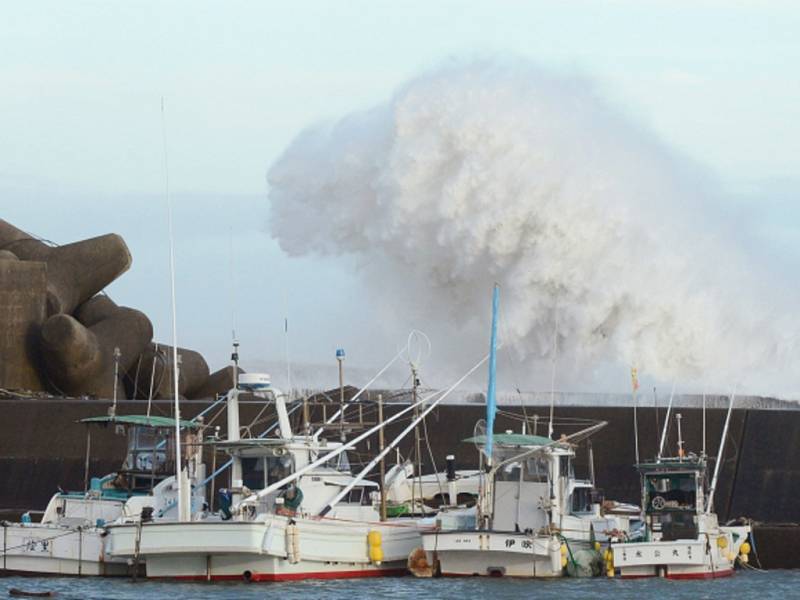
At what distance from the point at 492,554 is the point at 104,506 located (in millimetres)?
6993

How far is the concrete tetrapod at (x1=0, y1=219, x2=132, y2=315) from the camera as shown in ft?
160

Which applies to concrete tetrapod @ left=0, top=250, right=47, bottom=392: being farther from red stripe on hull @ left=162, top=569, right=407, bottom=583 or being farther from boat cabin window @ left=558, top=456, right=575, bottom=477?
boat cabin window @ left=558, top=456, right=575, bottom=477

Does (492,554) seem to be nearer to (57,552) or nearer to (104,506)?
(104,506)

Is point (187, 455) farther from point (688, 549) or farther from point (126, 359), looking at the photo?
point (126, 359)

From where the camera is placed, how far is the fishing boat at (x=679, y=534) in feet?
110

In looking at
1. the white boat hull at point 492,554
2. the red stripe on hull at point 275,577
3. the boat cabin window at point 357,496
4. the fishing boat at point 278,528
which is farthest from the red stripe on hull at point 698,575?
the boat cabin window at point 357,496

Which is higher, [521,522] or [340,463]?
[340,463]

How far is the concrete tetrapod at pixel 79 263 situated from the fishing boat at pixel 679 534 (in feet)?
58.0

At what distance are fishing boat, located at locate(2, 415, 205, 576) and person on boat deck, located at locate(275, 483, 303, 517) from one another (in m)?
2.15

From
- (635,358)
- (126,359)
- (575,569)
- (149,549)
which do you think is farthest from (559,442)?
(126,359)

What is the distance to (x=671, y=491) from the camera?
35.0m

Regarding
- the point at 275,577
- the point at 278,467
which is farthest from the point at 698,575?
the point at 278,467

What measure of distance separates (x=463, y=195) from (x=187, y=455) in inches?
577

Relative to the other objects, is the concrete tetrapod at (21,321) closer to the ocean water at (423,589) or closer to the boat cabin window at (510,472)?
the ocean water at (423,589)
